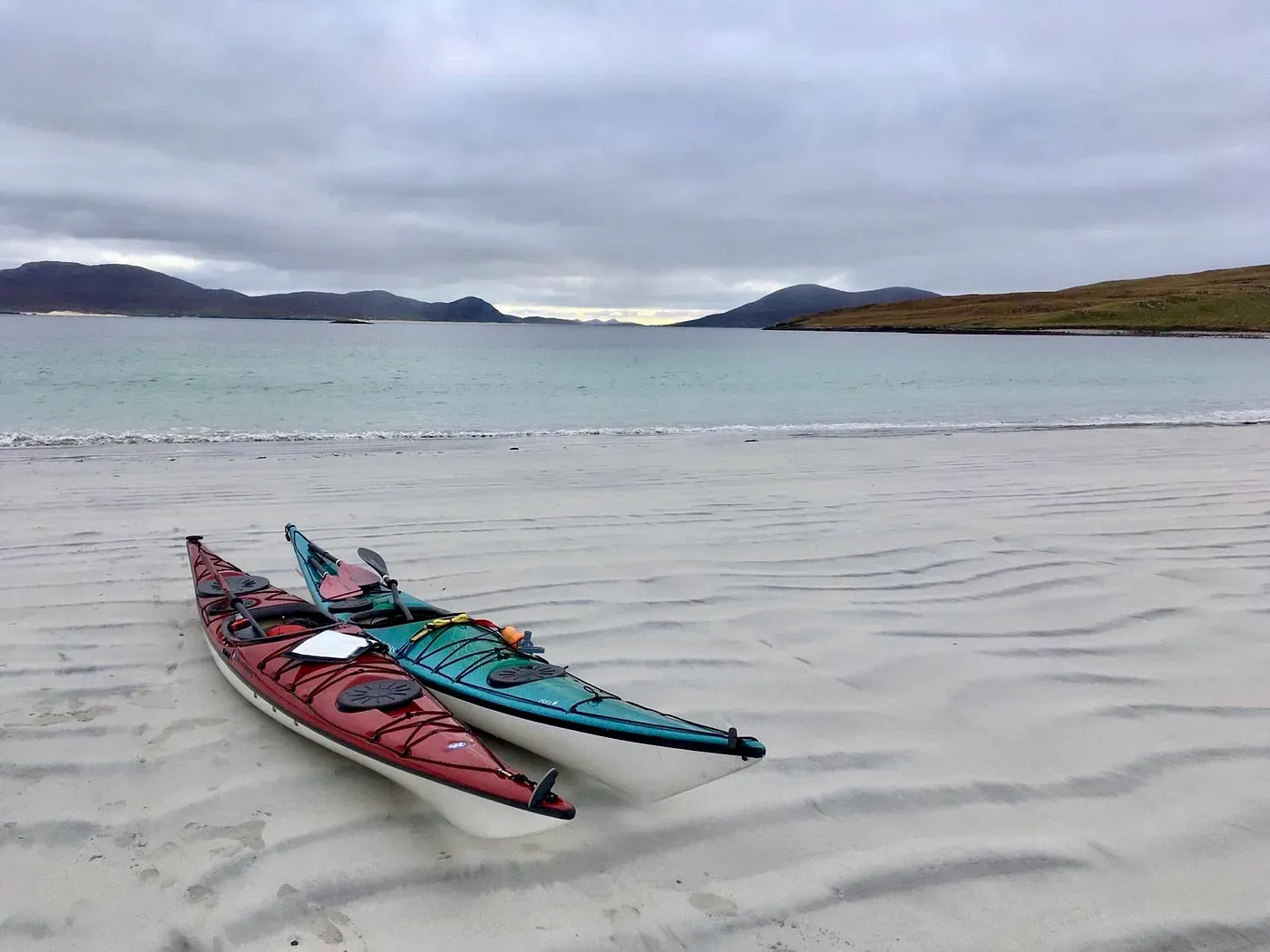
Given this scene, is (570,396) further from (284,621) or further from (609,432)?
(284,621)

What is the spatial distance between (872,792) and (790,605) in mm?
1682

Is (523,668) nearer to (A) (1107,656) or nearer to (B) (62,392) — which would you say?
(A) (1107,656)

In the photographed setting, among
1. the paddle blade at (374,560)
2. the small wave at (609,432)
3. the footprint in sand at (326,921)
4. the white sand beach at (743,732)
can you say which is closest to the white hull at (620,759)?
the white sand beach at (743,732)

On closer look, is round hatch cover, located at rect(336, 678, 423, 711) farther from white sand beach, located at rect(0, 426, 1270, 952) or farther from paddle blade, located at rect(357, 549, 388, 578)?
paddle blade, located at rect(357, 549, 388, 578)

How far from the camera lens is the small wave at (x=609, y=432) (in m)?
12.4

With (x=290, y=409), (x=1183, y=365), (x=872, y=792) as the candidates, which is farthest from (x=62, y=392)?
(x=1183, y=365)

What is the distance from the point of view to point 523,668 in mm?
2834

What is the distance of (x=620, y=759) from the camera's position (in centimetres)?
237

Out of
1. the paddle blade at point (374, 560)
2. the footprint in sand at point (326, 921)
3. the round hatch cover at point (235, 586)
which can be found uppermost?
the paddle blade at point (374, 560)

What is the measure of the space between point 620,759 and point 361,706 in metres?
0.93

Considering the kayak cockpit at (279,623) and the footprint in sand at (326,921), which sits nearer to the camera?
the footprint in sand at (326,921)

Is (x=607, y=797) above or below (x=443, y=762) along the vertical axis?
below

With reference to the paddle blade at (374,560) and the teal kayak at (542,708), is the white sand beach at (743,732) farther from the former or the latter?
the paddle blade at (374,560)

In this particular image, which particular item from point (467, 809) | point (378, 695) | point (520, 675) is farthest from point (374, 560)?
point (467, 809)
